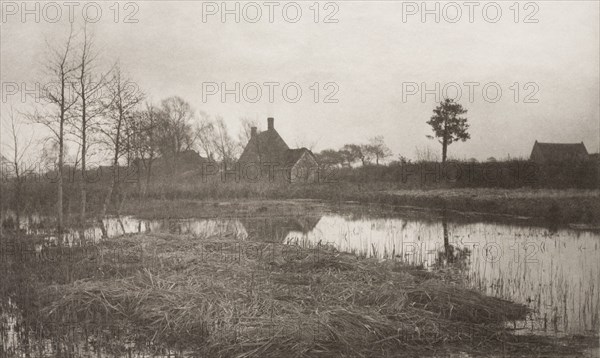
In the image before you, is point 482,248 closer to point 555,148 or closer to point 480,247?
point 480,247

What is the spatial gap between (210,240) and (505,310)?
8.18 metres

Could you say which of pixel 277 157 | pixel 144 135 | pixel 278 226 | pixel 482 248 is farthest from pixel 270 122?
pixel 482 248

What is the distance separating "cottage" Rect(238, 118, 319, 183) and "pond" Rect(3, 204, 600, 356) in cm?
2487

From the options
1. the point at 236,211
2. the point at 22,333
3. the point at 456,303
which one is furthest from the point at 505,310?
the point at 236,211

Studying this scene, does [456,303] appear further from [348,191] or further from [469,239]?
→ [348,191]

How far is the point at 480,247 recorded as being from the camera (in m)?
13.9

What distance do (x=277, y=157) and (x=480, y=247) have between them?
122ft

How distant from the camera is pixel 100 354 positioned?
6.29 m

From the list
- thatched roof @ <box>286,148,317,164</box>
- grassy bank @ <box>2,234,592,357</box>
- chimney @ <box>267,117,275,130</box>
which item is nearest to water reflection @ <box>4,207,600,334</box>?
grassy bank @ <box>2,234,592,357</box>

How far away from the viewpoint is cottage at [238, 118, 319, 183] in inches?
1911

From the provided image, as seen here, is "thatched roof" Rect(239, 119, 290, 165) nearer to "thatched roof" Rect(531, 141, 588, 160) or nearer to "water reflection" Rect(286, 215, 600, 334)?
"water reflection" Rect(286, 215, 600, 334)

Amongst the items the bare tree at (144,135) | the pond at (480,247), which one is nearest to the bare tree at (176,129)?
the bare tree at (144,135)

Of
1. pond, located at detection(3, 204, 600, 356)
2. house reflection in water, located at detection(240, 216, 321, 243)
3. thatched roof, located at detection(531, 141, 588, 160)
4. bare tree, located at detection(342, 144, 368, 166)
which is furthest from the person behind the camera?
bare tree, located at detection(342, 144, 368, 166)

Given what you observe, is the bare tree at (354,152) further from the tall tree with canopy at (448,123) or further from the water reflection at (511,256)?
the water reflection at (511,256)
